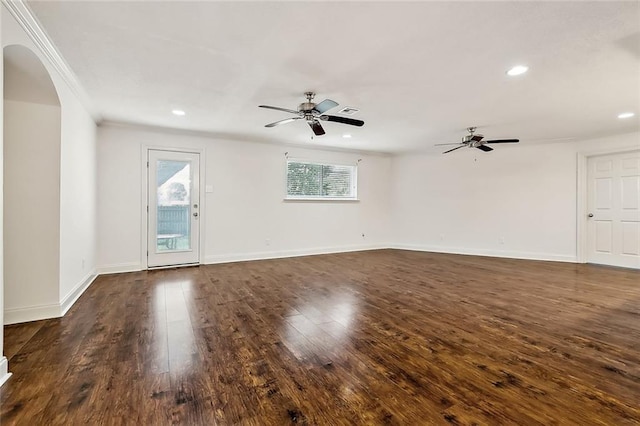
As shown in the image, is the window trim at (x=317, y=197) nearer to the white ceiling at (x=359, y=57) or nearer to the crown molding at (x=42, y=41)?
the white ceiling at (x=359, y=57)

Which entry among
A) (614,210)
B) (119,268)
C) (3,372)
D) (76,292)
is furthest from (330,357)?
(614,210)

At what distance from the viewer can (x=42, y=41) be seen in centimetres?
228

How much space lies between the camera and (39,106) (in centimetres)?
277

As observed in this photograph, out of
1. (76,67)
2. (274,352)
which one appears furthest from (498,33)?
(76,67)

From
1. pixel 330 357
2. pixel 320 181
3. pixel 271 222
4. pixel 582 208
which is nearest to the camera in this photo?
pixel 330 357

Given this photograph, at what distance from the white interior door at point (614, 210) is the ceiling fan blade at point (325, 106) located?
231 inches

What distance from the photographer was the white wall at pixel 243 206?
4758mm

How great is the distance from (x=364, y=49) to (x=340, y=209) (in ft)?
15.6

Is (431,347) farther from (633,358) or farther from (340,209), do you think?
(340,209)

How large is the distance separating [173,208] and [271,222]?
73.1 inches

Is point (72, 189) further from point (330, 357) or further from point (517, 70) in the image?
point (517, 70)

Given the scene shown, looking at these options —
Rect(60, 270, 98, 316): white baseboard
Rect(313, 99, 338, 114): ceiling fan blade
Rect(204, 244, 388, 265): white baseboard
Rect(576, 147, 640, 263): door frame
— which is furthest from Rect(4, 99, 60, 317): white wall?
Rect(576, 147, 640, 263): door frame

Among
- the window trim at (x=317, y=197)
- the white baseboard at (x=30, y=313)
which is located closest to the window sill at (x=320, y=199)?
the window trim at (x=317, y=197)

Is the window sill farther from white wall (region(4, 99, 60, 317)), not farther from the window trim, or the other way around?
white wall (region(4, 99, 60, 317))
